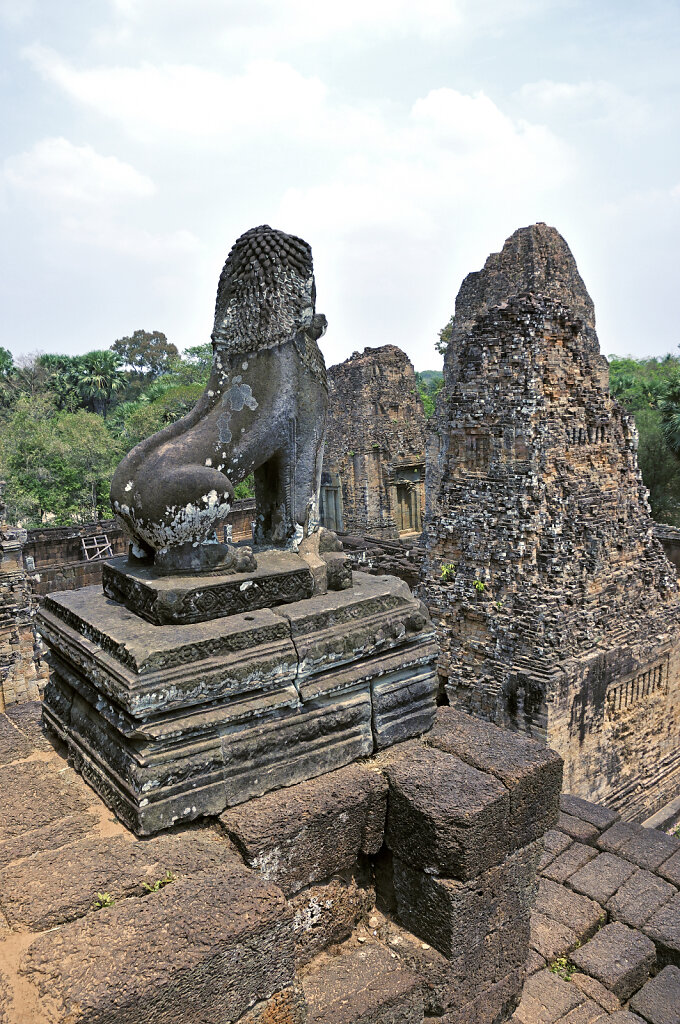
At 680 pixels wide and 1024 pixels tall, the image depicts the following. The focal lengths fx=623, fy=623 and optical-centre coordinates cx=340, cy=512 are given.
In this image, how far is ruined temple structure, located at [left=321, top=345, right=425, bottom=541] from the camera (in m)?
20.7

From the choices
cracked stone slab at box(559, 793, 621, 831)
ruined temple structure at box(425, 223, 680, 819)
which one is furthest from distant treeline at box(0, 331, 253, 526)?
cracked stone slab at box(559, 793, 621, 831)

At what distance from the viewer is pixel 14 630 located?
10023mm

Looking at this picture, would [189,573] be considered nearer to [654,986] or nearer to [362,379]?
[654,986]

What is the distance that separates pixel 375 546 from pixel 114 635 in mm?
13556

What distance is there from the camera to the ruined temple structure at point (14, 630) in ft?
32.0

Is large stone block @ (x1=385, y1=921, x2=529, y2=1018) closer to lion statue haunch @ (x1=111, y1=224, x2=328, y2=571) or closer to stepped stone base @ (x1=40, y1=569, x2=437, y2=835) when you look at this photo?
stepped stone base @ (x1=40, y1=569, x2=437, y2=835)

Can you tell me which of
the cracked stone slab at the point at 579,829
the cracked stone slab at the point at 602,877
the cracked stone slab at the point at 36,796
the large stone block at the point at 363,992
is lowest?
the cracked stone slab at the point at 579,829

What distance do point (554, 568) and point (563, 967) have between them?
4.33m

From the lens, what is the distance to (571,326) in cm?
768

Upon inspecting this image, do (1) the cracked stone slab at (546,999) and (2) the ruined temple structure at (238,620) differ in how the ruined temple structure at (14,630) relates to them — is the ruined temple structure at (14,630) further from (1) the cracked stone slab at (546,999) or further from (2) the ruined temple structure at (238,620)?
(1) the cracked stone slab at (546,999)

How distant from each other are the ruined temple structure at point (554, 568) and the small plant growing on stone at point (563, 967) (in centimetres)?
341

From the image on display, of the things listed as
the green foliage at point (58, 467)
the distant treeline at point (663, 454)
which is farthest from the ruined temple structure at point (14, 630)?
the distant treeline at point (663, 454)

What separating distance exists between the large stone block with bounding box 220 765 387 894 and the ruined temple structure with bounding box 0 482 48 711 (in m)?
8.65

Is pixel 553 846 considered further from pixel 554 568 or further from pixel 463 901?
pixel 554 568
